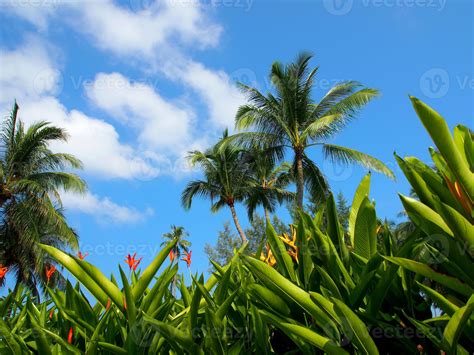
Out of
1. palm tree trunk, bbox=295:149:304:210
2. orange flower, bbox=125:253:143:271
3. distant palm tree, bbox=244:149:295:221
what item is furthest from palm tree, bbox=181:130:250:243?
orange flower, bbox=125:253:143:271

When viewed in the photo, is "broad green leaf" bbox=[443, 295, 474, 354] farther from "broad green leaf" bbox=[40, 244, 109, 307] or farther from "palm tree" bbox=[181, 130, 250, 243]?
"palm tree" bbox=[181, 130, 250, 243]

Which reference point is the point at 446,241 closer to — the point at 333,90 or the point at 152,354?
the point at 152,354

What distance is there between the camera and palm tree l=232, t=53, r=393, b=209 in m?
17.7

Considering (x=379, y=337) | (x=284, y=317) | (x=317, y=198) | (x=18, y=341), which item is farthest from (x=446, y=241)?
(x=317, y=198)

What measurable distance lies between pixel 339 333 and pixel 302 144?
669 inches

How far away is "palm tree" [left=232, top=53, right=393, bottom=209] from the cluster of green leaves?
15.7 m

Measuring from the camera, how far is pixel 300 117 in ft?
60.9

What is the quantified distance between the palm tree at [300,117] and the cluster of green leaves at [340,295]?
51.5ft

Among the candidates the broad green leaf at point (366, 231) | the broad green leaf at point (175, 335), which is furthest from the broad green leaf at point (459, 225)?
the broad green leaf at point (175, 335)

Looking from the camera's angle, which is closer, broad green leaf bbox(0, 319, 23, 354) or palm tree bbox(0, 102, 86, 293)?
broad green leaf bbox(0, 319, 23, 354)

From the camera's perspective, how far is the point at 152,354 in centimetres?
188

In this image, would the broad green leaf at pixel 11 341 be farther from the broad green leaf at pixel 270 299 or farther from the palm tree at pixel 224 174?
the palm tree at pixel 224 174

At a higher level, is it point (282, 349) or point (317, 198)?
point (317, 198)

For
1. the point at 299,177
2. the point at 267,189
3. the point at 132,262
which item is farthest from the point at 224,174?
the point at 132,262
